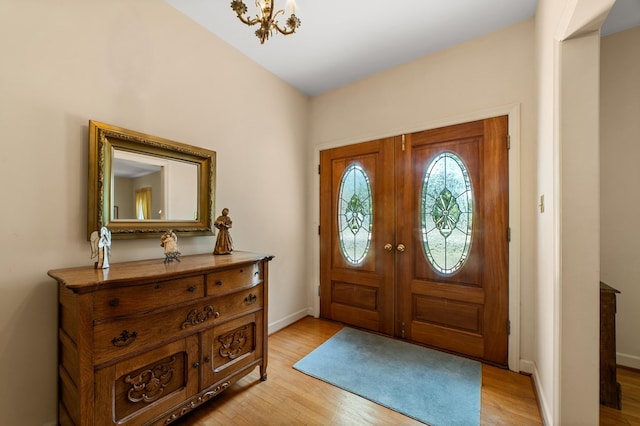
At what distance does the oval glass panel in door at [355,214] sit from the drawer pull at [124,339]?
83.8 inches

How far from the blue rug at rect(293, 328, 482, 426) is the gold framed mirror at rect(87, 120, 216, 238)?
5.08ft

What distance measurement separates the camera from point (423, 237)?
255 cm

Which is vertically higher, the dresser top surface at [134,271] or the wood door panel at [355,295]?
the dresser top surface at [134,271]

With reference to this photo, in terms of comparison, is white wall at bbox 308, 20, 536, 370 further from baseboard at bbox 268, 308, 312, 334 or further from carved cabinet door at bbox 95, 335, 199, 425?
carved cabinet door at bbox 95, 335, 199, 425

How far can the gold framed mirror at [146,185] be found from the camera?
1.61 meters

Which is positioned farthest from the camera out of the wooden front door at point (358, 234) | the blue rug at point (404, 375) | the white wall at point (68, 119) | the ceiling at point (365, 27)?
the wooden front door at point (358, 234)

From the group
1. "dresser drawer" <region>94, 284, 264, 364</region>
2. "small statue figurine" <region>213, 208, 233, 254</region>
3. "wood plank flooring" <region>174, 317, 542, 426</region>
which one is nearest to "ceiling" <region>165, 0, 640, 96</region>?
"small statue figurine" <region>213, 208, 233, 254</region>

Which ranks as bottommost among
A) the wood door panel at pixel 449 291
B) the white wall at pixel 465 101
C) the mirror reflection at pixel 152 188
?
the wood door panel at pixel 449 291

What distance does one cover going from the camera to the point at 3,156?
1339 mm

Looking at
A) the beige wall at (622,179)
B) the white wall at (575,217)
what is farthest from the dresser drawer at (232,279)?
the beige wall at (622,179)

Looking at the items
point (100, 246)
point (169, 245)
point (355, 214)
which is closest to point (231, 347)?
point (169, 245)

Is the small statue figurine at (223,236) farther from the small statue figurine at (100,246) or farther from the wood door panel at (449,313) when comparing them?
the wood door panel at (449,313)

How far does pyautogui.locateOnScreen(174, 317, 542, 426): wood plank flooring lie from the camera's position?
1.62 m

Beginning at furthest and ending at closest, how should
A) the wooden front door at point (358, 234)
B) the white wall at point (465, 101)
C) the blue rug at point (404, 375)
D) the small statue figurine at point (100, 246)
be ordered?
the wooden front door at point (358, 234)
the white wall at point (465, 101)
the blue rug at point (404, 375)
the small statue figurine at point (100, 246)
